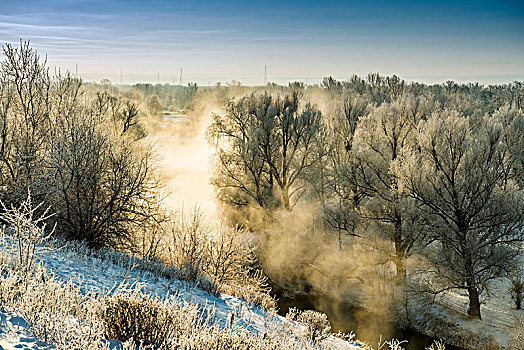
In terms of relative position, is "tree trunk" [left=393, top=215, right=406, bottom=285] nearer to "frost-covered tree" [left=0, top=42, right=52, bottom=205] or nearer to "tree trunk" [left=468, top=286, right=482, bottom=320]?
"tree trunk" [left=468, top=286, right=482, bottom=320]

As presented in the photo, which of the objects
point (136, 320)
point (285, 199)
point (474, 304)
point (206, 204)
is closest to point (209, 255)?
point (136, 320)

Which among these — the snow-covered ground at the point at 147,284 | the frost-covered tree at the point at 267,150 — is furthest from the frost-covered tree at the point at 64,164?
the frost-covered tree at the point at 267,150

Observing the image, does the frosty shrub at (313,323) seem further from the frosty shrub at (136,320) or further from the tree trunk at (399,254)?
the tree trunk at (399,254)

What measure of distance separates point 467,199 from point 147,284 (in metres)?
14.0

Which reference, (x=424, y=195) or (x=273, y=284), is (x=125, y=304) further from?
(x=273, y=284)

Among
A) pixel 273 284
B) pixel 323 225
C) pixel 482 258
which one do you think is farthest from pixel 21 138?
pixel 482 258

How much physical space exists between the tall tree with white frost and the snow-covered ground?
353 inches

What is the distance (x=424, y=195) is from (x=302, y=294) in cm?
805

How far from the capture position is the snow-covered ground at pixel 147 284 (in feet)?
29.1

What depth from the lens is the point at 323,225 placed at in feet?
74.7

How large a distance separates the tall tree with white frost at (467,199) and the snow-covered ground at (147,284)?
897cm

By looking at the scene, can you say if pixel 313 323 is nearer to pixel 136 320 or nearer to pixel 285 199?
pixel 136 320

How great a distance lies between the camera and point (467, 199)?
1739 cm

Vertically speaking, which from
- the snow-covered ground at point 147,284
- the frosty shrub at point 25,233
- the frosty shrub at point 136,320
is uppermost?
the frosty shrub at point 25,233
